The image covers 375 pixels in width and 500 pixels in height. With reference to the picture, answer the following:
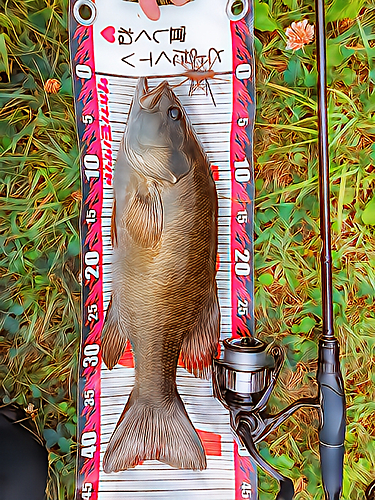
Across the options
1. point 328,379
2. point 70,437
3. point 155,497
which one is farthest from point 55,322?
point 328,379

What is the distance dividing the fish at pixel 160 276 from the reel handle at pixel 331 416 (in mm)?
272

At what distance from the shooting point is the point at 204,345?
3.30ft

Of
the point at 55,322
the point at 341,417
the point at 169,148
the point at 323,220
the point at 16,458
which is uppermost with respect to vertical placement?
the point at 169,148

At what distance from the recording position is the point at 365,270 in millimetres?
1027

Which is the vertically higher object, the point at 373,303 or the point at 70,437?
the point at 373,303

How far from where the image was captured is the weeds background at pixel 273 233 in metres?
1.01

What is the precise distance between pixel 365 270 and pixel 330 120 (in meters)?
0.41

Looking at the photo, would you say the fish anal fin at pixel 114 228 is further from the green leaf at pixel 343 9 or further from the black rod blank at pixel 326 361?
the green leaf at pixel 343 9

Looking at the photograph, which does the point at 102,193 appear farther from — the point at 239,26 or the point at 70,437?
the point at 70,437

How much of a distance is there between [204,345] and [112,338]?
24cm

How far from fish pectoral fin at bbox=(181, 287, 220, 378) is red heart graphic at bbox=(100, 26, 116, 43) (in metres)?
0.69

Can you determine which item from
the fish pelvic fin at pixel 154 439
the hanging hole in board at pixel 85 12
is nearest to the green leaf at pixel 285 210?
the fish pelvic fin at pixel 154 439

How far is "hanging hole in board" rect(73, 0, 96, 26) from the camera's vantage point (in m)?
0.98

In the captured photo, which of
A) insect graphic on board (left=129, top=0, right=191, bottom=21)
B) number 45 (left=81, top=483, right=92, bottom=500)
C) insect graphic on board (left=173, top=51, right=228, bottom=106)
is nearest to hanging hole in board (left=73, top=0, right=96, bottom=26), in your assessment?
insect graphic on board (left=129, top=0, right=191, bottom=21)
